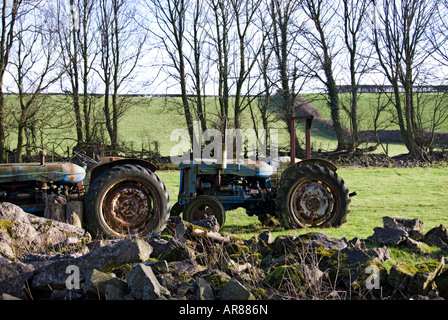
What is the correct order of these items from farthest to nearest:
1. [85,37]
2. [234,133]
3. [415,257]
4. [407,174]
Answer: [85,37] → [234,133] → [407,174] → [415,257]

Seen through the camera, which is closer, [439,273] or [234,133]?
[439,273]

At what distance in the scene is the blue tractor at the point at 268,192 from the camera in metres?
7.80

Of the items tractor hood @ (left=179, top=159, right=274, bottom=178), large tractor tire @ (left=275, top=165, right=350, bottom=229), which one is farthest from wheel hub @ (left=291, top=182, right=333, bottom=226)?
Result: tractor hood @ (left=179, top=159, right=274, bottom=178)

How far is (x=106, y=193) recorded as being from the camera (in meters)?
6.63

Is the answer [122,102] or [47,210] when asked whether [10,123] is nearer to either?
[122,102]

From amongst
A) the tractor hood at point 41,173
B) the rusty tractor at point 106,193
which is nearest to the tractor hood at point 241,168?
the rusty tractor at point 106,193

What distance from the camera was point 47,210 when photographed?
657 cm

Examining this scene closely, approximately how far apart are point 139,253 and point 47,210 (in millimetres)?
3042

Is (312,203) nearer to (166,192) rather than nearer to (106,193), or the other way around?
(166,192)

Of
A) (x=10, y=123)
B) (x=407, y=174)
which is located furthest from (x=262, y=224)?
(x=10, y=123)

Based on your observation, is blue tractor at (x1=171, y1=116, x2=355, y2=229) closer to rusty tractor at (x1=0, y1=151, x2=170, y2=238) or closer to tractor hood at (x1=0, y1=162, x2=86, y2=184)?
rusty tractor at (x1=0, y1=151, x2=170, y2=238)

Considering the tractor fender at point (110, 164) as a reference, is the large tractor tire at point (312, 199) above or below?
below

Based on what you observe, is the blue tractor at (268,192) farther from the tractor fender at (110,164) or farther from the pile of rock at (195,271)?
the pile of rock at (195,271)

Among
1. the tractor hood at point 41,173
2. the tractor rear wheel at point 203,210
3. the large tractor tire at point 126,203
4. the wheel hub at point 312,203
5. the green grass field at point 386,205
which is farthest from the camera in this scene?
the wheel hub at point 312,203
